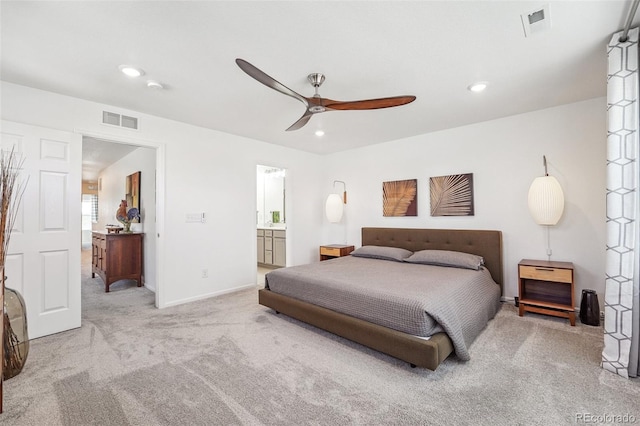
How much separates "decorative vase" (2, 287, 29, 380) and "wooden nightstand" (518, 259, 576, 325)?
455cm

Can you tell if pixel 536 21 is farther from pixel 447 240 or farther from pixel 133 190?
pixel 133 190

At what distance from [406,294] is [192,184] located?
3089 millimetres

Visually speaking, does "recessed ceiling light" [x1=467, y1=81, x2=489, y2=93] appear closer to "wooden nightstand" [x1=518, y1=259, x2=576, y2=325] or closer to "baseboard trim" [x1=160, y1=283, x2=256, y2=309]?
"wooden nightstand" [x1=518, y1=259, x2=576, y2=325]

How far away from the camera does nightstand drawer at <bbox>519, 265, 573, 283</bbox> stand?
283 cm

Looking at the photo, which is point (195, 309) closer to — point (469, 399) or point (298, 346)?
point (298, 346)

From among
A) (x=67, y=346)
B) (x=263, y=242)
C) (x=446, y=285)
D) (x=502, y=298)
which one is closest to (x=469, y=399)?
(x=446, y=285)

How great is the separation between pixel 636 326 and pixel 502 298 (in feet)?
5.76

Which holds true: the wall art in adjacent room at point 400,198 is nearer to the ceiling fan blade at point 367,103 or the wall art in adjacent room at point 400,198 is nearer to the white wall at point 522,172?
the white wall at point 522,172

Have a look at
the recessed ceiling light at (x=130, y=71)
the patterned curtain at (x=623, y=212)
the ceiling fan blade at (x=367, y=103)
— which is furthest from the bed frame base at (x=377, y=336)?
the recessed ceiling light at (x=130, y=71)

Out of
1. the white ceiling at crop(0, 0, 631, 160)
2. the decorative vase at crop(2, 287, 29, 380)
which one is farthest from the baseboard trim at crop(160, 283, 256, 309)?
the white ceiling at crop(0, 0, 631, 160)

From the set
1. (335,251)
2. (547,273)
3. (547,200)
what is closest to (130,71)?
(335,251)

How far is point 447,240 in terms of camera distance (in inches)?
155

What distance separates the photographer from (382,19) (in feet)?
5.86

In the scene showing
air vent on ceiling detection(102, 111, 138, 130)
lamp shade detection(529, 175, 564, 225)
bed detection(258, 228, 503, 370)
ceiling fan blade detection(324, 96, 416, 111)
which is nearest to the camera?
bed detection(258, 228, 503, 370)
